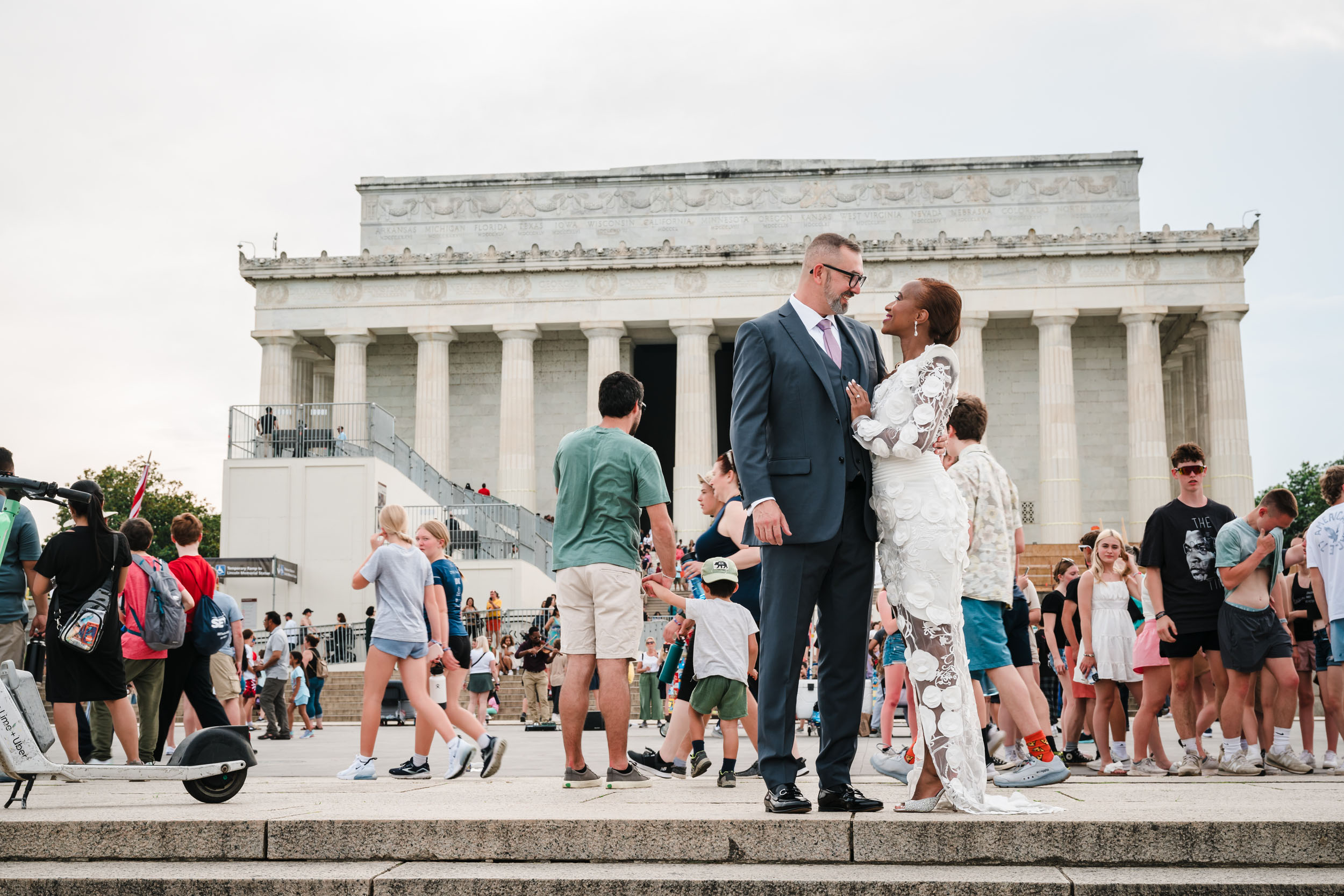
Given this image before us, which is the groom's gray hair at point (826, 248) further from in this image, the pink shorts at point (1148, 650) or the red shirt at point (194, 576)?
the red shirt at point (194, 576)

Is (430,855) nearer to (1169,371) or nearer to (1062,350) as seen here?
(1062,350)

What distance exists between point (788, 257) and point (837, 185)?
14.6 ft

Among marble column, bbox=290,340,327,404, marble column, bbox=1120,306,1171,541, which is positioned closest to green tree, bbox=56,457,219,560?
marble column, bbox=290,340,327,404

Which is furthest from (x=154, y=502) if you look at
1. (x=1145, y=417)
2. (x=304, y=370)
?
(x=1145, y=417)

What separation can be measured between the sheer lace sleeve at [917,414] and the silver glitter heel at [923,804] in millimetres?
1361

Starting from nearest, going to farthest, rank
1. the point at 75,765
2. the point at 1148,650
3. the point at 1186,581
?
the point at 75,765 < the point at 1186,581 < the point at 1148,650

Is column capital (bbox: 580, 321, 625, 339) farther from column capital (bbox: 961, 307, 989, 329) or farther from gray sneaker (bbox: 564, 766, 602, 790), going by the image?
gray sneaker (bbox: 564, 766, 602, 790)

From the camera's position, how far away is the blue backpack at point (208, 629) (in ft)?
32.2

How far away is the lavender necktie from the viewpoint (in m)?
5.51

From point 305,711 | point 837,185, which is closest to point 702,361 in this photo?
point 837,185

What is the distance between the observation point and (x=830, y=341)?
553 centimetres

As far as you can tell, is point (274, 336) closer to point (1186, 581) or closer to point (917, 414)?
point (1186, 581)

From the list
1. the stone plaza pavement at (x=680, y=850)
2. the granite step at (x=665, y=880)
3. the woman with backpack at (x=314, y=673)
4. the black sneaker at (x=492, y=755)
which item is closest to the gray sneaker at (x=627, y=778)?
the black sneaker at (x=492, y=755)

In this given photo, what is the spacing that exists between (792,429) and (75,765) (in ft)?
12.1
